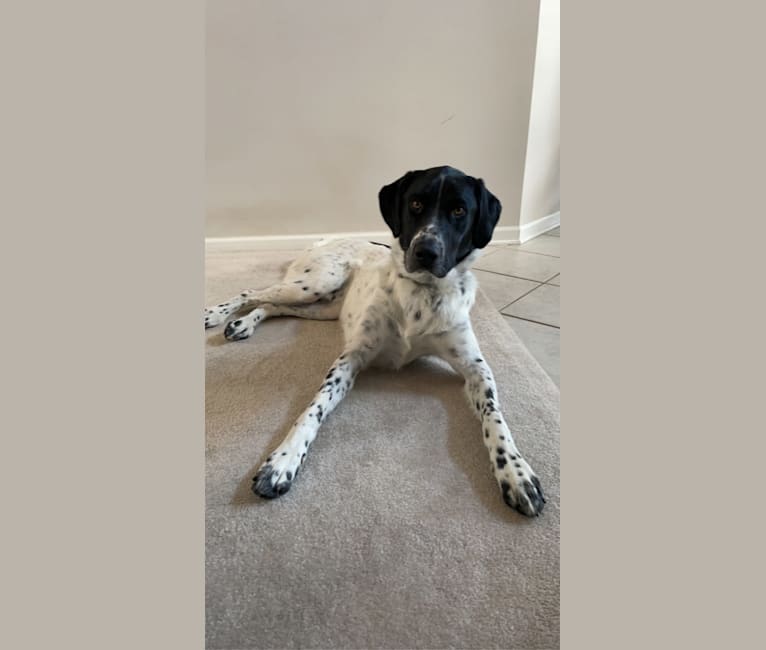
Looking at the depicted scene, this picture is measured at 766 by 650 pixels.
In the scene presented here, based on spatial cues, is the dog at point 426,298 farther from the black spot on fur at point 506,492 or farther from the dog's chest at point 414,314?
the black spot on fur at point 506,492

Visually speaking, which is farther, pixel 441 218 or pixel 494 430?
pixel 441 218

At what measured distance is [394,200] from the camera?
6.33 feet

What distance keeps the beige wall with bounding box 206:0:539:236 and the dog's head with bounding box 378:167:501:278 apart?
201cm

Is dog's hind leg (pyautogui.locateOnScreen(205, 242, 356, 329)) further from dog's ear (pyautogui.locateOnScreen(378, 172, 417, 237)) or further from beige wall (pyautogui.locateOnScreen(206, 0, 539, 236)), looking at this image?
beige wall (pyautogui.locateOnScreen(206, 0, 539, 236))

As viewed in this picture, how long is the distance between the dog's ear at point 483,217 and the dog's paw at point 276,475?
1099 millimetres

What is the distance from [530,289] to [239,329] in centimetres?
184

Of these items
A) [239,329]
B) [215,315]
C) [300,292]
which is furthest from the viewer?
[300,292]

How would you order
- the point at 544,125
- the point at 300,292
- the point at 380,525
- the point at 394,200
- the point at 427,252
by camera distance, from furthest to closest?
the point at 544,125 < the point at 300,292 < the point at 394,200 < the point at 427,252 < the point at 380,525

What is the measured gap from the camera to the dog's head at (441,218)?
1.70 meters

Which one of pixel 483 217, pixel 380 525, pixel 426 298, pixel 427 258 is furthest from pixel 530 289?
pixel 380 525

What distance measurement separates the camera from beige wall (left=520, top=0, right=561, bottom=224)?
3463 mm

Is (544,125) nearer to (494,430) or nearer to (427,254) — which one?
(427,254)

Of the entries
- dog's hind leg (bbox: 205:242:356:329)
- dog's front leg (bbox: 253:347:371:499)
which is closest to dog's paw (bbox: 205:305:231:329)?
dog's hind leg (bbox: 205:242:356:329)

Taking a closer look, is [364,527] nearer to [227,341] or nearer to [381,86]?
[227,341]
